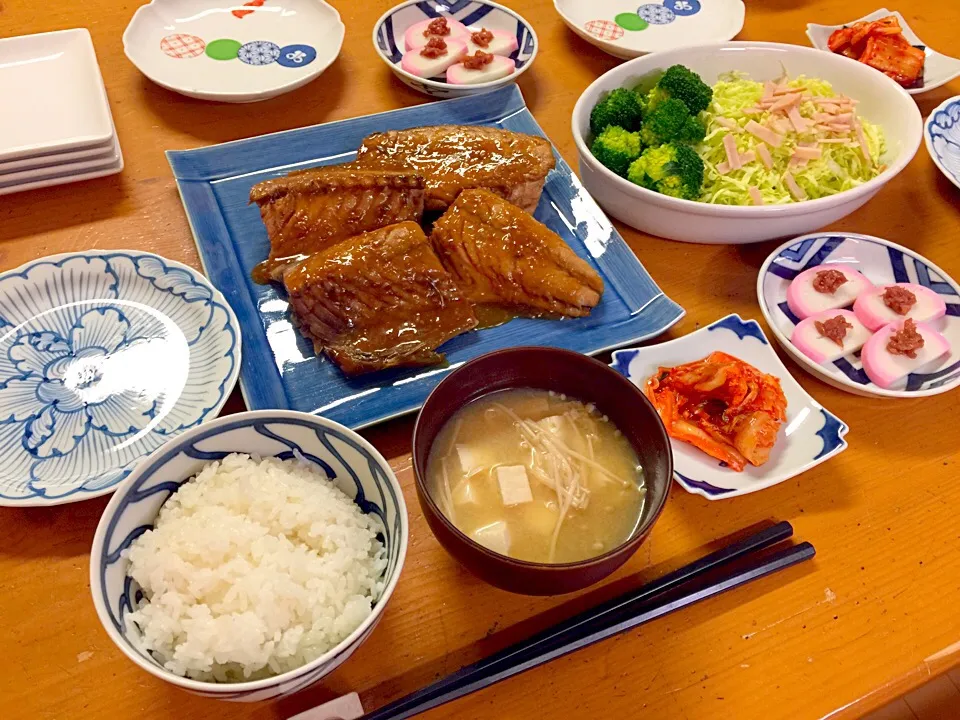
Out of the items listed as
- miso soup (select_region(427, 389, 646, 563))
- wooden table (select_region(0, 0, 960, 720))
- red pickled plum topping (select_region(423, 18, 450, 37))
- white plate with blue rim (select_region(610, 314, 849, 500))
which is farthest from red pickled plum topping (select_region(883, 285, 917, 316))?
red pickled plum topping (select_region(423, 18, 450, 37))

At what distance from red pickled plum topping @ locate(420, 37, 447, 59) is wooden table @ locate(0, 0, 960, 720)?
123 centimetres

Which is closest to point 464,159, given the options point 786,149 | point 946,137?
point 786,149

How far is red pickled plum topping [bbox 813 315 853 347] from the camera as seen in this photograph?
6.55ft

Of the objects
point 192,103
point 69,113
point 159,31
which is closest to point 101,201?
point 69,113

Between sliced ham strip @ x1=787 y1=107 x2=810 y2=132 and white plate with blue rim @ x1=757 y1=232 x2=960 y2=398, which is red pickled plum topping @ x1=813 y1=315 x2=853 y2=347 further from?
sliced ham strip @ x1=787 y1=107 x2=810 y2=132

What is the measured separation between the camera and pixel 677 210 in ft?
7.30

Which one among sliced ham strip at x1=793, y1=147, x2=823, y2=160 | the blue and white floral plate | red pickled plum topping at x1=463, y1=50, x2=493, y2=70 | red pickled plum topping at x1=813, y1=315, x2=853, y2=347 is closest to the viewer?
the blue and white floral plate

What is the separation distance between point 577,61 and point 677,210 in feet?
4.09

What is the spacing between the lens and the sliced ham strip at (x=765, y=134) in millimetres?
2463

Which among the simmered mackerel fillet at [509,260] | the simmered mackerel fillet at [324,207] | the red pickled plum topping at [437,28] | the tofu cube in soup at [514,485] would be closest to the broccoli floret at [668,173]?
the simmered mackerel fillet at [509,260]

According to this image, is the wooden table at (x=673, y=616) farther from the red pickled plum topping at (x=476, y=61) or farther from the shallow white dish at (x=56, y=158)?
the red pickled plum topping at (x=476, y=61)

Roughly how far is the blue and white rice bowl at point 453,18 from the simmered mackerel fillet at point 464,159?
0.38m

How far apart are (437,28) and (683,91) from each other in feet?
3.65

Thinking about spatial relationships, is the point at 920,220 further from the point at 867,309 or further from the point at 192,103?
the point at 192,103
